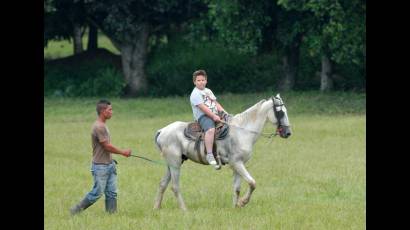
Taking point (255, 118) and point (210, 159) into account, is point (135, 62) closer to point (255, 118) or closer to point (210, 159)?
point (255, 118)

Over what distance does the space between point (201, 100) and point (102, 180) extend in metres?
2.35

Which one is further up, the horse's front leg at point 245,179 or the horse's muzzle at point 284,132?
the horse's muzzle at point 284,132

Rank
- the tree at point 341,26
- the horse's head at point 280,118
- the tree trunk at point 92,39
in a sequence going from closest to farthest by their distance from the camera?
the horse's head at point 280,118 < the tree at point 341,26 < the tree trunk at point 92,39

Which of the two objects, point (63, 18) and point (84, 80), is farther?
point (84, 80)

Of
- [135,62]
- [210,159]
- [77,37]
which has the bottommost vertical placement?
[210,159]

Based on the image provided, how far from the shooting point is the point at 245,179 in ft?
59.5

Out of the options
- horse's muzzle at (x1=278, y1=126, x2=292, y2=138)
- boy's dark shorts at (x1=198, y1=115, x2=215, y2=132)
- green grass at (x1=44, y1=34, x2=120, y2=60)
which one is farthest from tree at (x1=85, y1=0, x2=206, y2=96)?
horse's muzzle at (x1=278, y1=126, x2=292, y2=138)

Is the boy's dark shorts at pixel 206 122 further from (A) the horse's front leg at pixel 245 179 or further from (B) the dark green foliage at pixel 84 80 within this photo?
(B) the dark green foliage at pixel 84 80

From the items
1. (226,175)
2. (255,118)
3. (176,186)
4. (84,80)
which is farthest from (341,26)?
(176,186)

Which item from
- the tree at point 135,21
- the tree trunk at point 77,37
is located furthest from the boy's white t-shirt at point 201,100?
the tree trunk at point 77,37

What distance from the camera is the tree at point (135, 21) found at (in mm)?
48531

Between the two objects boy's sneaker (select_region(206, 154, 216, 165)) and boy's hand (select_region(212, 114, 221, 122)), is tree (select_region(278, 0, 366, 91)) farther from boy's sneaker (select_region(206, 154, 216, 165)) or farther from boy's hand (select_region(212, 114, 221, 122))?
boy's sneaker (select_region(206, 154, 216, 165))

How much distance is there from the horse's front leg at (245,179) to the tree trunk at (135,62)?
32626mm
